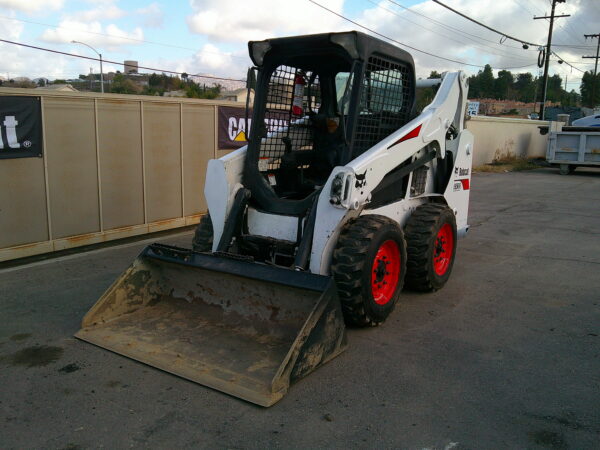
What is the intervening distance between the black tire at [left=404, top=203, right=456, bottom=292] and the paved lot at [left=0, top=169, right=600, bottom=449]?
7.2 inches

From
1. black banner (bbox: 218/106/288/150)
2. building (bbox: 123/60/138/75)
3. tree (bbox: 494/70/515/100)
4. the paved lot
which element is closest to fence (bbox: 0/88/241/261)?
black banner (bbox: 218/106/288/150)

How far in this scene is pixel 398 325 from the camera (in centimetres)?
501

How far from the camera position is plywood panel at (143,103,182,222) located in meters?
8.47

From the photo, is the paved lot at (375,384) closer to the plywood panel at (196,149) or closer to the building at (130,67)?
the plywood panel at (196,149)

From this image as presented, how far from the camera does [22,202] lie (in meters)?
6.90

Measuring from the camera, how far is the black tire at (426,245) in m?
5.49

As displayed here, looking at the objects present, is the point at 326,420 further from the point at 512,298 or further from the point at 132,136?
the point at 132,136

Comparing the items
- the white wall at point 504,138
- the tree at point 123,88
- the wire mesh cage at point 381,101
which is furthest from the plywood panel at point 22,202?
the tree at point 123,88

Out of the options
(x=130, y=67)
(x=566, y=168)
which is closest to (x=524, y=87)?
(x=566, y=168)

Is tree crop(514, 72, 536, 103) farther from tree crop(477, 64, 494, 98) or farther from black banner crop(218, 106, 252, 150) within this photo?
black banner crop(218, 106, 252, 150)

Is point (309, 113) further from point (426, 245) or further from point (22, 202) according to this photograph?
point (22, 202)

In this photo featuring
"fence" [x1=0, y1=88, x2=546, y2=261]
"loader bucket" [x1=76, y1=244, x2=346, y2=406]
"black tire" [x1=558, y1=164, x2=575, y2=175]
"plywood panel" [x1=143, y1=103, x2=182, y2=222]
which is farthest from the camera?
"black tire" [x1=558, y1=164, x2=575, y2=175]

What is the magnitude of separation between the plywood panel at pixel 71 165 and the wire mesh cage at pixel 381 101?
4279mm

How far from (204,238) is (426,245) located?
2253 millimetres
